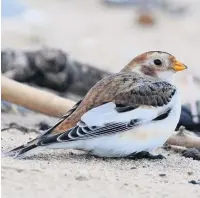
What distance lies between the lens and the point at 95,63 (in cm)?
898

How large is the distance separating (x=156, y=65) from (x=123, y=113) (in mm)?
555

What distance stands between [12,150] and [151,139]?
775 mm

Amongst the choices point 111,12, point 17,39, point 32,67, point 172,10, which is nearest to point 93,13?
point 111,12

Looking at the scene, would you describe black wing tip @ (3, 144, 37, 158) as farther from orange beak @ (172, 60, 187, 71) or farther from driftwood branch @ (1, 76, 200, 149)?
driftwood branch @ (1, 76, 200, 149)

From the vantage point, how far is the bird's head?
5.10 meters

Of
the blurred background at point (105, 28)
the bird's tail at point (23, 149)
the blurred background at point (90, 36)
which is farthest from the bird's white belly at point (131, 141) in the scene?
the blurred background at point (105, 28)

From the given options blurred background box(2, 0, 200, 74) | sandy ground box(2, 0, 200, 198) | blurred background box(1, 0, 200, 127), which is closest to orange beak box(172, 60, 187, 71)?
sandy ground box(2, 0, 200, 198)

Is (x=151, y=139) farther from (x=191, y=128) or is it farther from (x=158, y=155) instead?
(x=191, y=128)

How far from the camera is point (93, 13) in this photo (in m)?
12.3

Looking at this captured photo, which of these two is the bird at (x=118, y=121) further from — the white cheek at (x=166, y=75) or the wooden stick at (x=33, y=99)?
the wooden stick at (x=33, y=99)

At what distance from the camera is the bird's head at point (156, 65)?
16.7 ft

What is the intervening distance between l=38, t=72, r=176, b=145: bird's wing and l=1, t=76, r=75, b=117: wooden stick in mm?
1183

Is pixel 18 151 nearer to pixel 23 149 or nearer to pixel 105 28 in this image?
pixel 23 149

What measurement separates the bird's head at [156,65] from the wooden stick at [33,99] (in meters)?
0.92
